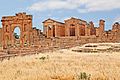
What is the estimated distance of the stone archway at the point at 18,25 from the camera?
146ft

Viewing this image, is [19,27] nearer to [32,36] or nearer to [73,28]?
[32,36]

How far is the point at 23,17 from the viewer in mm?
45094

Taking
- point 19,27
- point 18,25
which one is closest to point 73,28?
point 19,27

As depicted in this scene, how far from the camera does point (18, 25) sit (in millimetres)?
46344

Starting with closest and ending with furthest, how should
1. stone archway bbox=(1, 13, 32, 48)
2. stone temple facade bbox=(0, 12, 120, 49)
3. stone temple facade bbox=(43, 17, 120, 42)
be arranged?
stone temple facade bbox=(0, 12, 120, 49) → stone archway bbox=(1, 13, 32, 48) → stone temple facade bbox=(43, 17, 120, 42)

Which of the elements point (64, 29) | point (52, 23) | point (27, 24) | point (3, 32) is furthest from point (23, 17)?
point (64, 29)

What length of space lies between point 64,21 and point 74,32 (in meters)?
3.83

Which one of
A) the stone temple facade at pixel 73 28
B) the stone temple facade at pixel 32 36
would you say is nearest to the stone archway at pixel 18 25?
the stone temple facade at pixel 32 36

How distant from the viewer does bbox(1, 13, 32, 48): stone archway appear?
44625mm

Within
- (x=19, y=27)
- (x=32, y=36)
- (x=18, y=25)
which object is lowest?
(x=32, y=36)

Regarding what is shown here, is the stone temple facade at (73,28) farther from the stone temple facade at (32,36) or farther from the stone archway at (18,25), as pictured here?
the stone archway at (18,25)

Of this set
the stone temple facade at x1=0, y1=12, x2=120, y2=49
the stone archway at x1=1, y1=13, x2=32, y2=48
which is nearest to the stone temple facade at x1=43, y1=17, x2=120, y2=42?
the stone temple facade at x1=0, y1=12, x2=120, y2=49

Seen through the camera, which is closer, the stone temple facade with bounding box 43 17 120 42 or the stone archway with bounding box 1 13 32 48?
the stone archway with bounding box 1 13 32 48

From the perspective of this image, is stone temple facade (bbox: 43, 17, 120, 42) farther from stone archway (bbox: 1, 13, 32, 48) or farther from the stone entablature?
stone archway (bbox: 1, 13, 32, 48)
